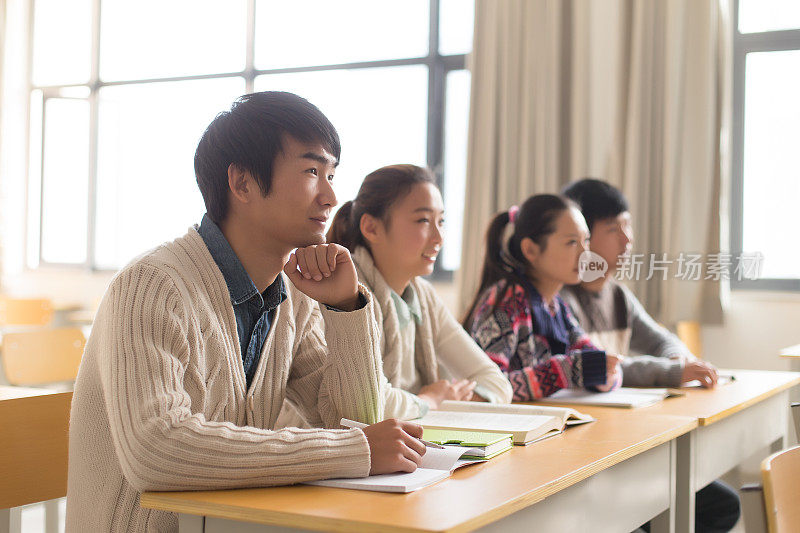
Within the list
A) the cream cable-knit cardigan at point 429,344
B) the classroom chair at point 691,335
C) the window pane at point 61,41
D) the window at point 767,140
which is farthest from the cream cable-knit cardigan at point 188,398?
the window pane at point 61,41

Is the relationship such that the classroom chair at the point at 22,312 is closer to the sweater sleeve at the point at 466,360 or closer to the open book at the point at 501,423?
the sweater sleeve at the point at 466,360

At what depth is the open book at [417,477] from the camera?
3.66 feet

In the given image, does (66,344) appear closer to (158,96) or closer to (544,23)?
(544,23)

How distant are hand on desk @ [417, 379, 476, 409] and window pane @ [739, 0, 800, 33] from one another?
3.05 metres

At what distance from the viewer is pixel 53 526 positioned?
2418mm

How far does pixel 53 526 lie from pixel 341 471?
1605mm

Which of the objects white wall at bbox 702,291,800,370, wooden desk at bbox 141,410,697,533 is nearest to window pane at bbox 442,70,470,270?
white wall at bbox 702,291,800,370

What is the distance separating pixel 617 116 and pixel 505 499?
3.52 meters

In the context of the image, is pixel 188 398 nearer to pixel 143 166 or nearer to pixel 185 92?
pixel 185 92

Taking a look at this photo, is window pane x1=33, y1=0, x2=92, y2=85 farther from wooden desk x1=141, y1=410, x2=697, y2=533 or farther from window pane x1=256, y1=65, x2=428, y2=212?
wooden desk x1=141, y1=410, x2=697, y2=533

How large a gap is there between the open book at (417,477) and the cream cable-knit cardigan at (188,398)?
20 millimetres

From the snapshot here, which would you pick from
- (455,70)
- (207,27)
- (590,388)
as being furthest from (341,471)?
(207,27)

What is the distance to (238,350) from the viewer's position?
134 cm

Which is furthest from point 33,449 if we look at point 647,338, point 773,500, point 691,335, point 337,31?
point 337,31
